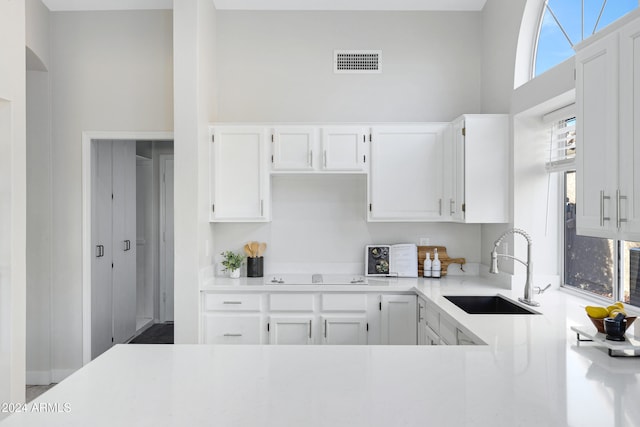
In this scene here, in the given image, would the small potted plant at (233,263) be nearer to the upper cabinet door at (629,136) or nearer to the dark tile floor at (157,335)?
the dark tile floor at (157,335)

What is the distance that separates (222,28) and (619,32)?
3.08m

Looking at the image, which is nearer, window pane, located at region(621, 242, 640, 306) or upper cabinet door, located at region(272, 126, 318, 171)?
window pane, located at region(621, 242, 640, 306)

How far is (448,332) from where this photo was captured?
2.37 m

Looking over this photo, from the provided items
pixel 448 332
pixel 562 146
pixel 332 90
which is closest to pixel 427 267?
pixel 448 332

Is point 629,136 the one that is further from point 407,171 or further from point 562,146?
point 407,171

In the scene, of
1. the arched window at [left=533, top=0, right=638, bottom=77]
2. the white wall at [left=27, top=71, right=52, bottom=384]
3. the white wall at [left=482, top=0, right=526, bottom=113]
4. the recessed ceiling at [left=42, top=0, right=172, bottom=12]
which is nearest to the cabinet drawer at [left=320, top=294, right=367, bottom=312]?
the white wall at [left=482, top=0, right=526, bottom=113]

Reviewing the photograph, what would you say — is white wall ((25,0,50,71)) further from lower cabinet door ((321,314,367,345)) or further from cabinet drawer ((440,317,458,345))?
cabinet drawer ((440,317,458,345))

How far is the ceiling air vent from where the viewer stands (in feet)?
12.1

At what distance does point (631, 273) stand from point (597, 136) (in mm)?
1054

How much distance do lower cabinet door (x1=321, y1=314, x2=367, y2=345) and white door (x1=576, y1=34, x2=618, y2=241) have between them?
1763 millimetres

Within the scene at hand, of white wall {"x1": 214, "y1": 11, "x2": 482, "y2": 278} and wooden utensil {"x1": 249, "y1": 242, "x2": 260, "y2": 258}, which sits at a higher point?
white wall {"x1": 214, "y1": 11, "x2": 482, "y2": 278}

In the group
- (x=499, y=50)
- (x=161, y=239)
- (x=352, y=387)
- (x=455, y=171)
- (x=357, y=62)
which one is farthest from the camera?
(x=161, y=239)

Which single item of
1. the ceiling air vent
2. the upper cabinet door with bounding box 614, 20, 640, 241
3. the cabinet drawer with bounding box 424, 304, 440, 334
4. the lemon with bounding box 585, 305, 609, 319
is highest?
the ceiling air vent

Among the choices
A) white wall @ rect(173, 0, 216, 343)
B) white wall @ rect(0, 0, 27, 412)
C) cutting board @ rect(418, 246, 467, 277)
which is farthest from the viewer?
cutting board @ rect(418, 246, 467, 277)
